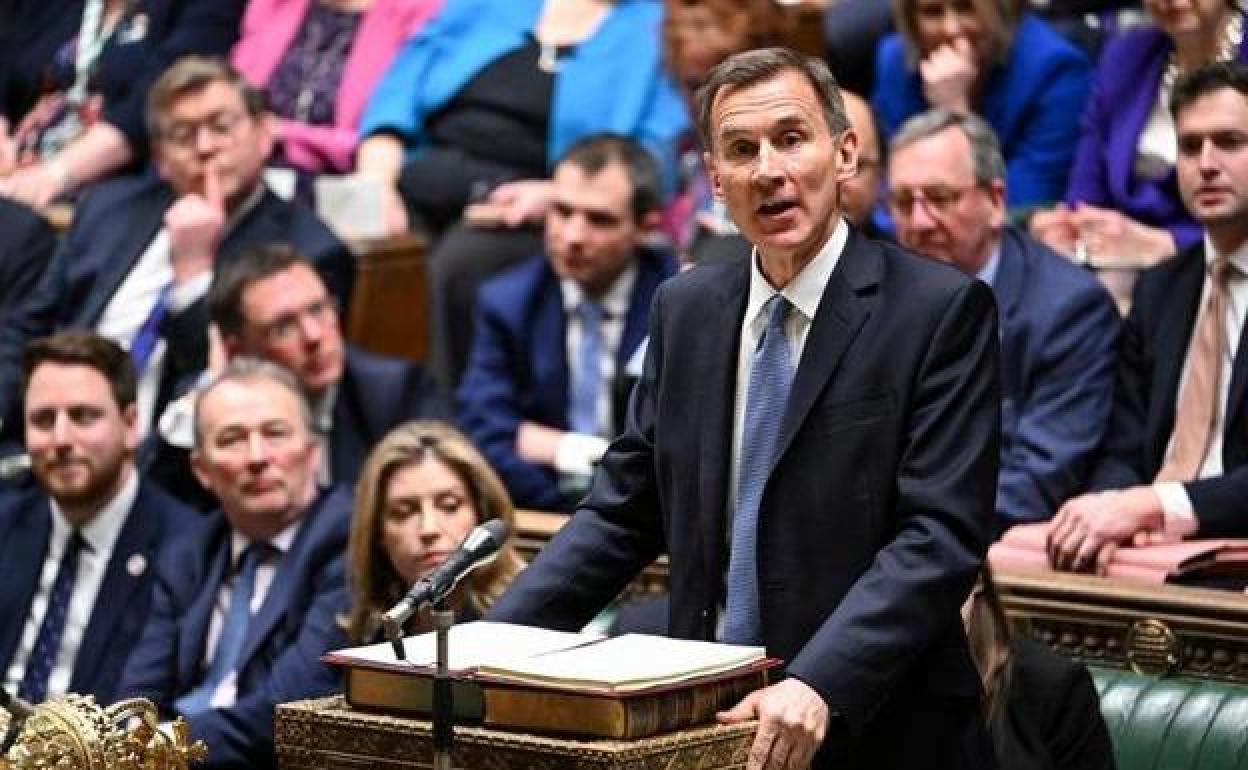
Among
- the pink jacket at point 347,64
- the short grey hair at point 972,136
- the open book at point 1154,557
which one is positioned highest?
the pink jacket at point 347,64

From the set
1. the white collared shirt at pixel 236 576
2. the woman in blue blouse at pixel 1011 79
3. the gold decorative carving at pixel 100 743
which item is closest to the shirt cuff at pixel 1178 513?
the woman in blue blouse at pixel 1011 79

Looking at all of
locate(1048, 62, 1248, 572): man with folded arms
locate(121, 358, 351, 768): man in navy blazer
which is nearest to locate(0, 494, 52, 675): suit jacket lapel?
locate(121, 358, 351, 768): man in navy blazer

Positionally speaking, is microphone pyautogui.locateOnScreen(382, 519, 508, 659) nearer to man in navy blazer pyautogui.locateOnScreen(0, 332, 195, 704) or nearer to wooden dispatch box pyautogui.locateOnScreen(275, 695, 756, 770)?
wooden dispatch box pyautogui.locateOnScreen(275, 695, 756, 770)

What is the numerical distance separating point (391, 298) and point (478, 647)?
11.4 ft

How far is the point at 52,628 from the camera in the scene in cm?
528

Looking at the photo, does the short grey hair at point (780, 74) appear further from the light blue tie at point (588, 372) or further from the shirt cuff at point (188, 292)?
the shirt cuff at point (188, 292)

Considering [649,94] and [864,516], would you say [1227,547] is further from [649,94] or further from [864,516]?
[649,94]

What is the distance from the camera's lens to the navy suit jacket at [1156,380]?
181 inches

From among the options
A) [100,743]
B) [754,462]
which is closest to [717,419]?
[754,462]

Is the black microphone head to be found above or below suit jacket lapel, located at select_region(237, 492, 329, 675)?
above

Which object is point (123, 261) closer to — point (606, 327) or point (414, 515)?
point (606, 327)

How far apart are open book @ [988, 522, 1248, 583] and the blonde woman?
85 centimetres

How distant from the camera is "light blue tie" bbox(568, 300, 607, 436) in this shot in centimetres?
567

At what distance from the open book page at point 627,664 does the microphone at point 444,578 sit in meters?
0.10
